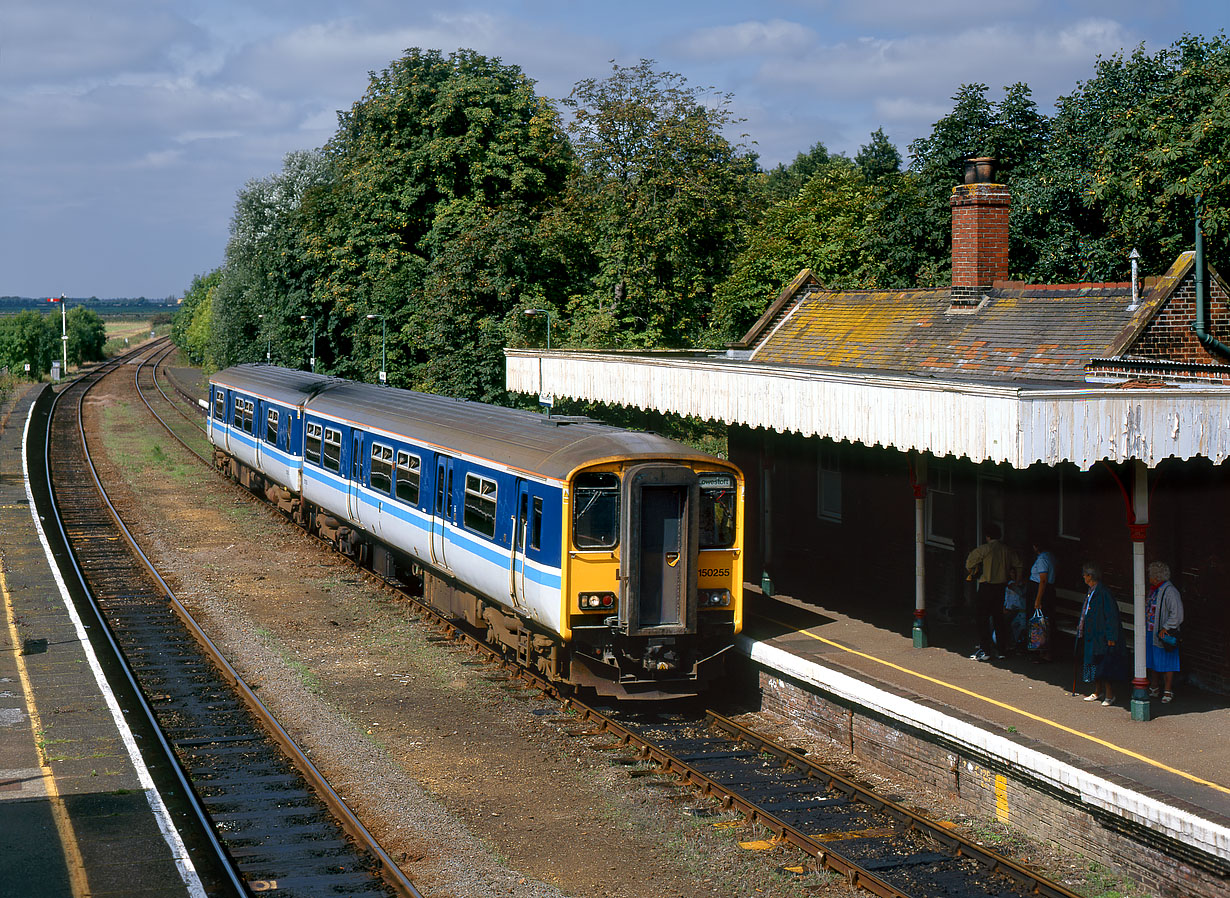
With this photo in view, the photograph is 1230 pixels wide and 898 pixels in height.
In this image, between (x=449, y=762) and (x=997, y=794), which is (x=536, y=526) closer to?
(x=449, y=762)

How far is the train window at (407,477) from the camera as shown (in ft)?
61.6

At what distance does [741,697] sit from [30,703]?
8.38 meters

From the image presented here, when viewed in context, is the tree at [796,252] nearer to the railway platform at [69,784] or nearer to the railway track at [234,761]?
the railway track at [234,761]

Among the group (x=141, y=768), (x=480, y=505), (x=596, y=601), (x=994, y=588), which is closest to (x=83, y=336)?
(x=480, y=505)

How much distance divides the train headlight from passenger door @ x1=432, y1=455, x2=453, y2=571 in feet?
12.9

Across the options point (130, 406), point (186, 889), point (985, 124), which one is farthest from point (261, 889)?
point (130, 406)

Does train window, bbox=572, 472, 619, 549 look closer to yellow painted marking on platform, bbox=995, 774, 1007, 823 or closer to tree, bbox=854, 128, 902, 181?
yellow painted marking on platform, bbox=995, 774, 1007, 823

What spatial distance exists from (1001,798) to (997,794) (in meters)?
0.05

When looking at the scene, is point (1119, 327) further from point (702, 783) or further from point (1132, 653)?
point (702, 783)

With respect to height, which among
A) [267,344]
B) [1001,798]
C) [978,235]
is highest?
[978,235]

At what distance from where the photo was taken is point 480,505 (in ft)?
53.4

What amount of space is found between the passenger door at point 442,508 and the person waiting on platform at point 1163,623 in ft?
29.2

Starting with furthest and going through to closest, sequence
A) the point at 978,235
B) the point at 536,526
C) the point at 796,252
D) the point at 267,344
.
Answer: the point at 267,344 → the point at 796,252 → the point at 978,235 → the point at 536,526

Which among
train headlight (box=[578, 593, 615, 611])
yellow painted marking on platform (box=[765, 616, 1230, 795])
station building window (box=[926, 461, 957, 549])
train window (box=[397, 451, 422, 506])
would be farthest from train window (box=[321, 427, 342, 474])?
station building window (box=[926, 461, 957, 549])
